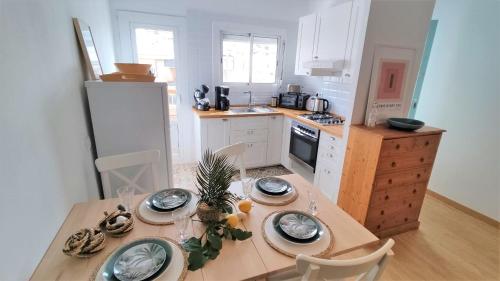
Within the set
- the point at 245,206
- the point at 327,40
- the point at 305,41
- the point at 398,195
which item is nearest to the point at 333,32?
the point at 327,40

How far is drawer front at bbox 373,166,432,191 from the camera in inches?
79.6

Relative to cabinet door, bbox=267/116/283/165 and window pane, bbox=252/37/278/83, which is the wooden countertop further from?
window pane, bbox=252/37/278/83

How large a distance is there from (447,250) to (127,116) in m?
2.91

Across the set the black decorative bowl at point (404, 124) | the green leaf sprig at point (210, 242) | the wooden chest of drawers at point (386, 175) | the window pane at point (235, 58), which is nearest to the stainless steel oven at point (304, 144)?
the wooden chest of drawers at point (386, 175)

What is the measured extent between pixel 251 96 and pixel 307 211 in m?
2.81

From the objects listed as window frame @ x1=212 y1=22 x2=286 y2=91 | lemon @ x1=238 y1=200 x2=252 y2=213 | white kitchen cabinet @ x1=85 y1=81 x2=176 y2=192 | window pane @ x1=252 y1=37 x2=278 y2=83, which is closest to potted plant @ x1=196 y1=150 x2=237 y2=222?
lemon @ x1=238 y1=200 x2=252 y2=213

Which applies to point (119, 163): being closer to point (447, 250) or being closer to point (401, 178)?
point (401, 178)

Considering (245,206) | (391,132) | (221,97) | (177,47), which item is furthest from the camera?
(221,97)

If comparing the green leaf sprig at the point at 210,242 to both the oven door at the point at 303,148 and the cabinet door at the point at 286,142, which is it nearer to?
the oven door at the point at 303,148

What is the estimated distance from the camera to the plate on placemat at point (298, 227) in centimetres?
107

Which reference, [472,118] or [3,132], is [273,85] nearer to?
[472,118]

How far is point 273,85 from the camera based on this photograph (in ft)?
12.9

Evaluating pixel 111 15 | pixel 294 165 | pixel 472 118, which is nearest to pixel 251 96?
pixel 294 165

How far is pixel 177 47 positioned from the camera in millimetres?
3232
